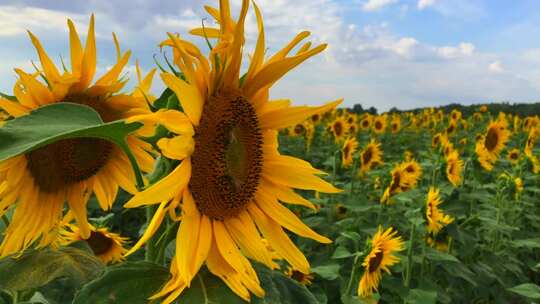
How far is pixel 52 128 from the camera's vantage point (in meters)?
0.99

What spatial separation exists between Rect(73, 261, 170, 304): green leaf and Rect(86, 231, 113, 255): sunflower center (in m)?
1.32

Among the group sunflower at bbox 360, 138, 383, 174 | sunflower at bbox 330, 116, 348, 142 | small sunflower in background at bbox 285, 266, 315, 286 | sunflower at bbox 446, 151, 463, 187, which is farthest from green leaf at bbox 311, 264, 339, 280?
sunflower at bbox 330, 116, 348, 142

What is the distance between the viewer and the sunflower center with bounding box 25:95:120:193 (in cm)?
153

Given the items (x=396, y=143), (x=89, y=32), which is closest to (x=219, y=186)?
(x=89, y=32)

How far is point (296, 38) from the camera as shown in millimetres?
1217

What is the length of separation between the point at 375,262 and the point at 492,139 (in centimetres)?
439

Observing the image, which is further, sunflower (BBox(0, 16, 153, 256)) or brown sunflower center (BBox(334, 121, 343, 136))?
brown sunflower center (BBox(334, 121, 343, 136))

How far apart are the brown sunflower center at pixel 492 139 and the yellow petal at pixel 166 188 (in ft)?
20.4

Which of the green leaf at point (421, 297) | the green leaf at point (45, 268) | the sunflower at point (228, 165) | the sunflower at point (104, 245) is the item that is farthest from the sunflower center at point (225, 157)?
the green leaf at point (421, 297)

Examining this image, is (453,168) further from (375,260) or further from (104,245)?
(104,245)

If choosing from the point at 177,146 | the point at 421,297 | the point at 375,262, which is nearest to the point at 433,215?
the point at 421,297

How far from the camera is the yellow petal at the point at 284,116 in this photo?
1.33 m

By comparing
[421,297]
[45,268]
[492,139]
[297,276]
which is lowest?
[421,297]

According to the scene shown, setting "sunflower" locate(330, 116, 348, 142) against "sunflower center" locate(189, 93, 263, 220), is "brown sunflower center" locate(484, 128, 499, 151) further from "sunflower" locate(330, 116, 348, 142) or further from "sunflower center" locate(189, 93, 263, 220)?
"sunflower center" locate(189, 93, 263, 220)
